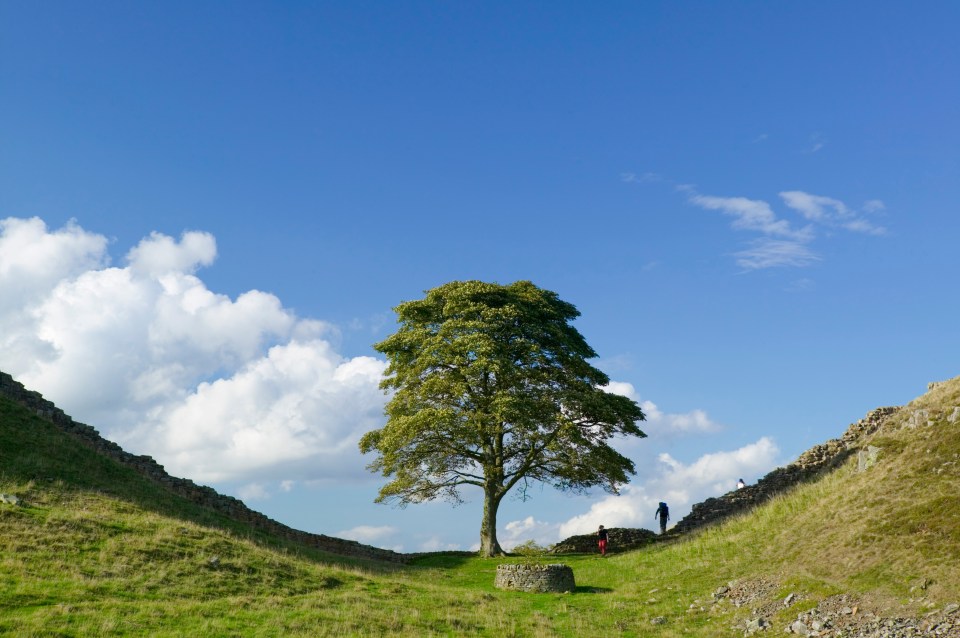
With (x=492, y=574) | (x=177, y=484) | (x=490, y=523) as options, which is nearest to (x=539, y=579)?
(x=492, y=574)

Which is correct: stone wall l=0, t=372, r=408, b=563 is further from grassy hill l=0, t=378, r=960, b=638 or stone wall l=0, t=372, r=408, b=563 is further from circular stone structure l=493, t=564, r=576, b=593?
circular stone structure l=493, t=564, r=576, b=593

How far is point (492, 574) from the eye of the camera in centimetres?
3950

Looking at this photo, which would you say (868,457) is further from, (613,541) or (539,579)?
(613,541)

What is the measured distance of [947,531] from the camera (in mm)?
24078

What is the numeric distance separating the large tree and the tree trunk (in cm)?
6

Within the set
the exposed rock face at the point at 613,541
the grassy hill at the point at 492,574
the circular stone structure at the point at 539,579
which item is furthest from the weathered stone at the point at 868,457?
the exposed rock face at the point at 613,541

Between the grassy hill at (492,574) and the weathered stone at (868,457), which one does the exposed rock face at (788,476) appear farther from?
the weathered stone at (868,457)

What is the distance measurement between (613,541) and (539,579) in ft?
58.7

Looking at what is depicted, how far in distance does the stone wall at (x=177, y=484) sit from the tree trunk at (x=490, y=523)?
514 cm

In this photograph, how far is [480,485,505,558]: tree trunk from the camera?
4659 cm

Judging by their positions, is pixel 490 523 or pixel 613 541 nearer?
pixel 490 523

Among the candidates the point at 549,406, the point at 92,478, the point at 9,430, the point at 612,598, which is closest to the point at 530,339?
the point at 549,406

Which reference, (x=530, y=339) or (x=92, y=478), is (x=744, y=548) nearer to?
(x=530, y=339)

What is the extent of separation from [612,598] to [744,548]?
6.83m
